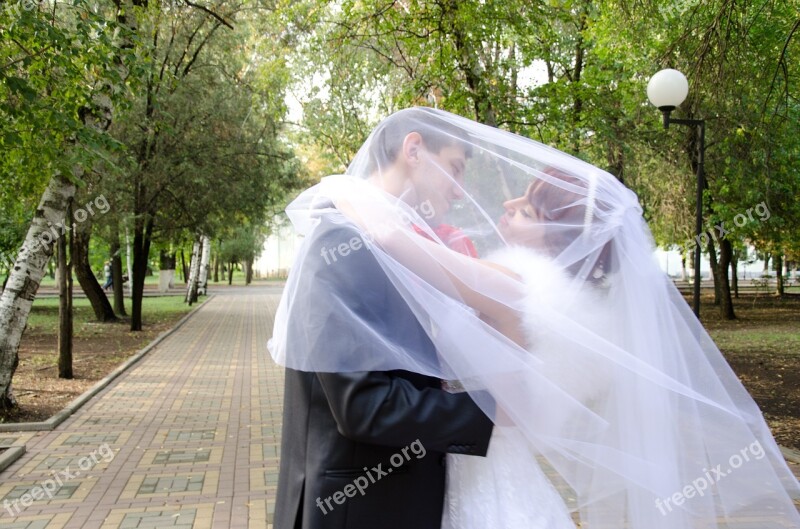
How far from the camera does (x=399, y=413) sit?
1.44 m

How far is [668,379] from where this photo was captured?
5.58ft

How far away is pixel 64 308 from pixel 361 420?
31.1 ft

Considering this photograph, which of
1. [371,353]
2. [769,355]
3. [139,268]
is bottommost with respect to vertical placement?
[769,355]

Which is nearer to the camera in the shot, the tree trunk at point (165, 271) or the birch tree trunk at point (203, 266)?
the birch tree trunk at point (203, 266)

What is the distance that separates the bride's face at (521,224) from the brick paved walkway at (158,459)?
42.6 inches

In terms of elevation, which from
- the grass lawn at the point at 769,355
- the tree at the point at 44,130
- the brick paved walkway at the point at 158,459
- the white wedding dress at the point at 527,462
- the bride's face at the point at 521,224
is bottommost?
the brick paved walkway at the point at 158,459

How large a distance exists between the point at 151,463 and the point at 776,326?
17.4 metres

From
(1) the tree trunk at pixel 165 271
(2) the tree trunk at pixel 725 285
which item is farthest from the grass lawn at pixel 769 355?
(1) the tree trunk at pixel 165 271

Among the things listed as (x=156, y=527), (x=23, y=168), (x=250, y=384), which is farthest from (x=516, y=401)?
(x=250, y=384)

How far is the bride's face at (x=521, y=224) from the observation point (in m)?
1.82

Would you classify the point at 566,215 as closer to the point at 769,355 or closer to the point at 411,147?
the point at 411,147

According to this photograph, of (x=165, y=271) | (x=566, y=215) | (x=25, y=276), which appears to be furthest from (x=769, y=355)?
(x=165, y=271)

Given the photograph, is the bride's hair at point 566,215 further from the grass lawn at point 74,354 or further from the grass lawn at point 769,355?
the grass lawn at point 74,354

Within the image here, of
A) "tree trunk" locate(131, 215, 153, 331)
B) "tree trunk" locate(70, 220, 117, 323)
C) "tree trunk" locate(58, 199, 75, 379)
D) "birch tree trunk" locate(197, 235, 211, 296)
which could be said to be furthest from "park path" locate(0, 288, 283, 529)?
"birch tree trunk" locate(197, 235, 211, 296)
